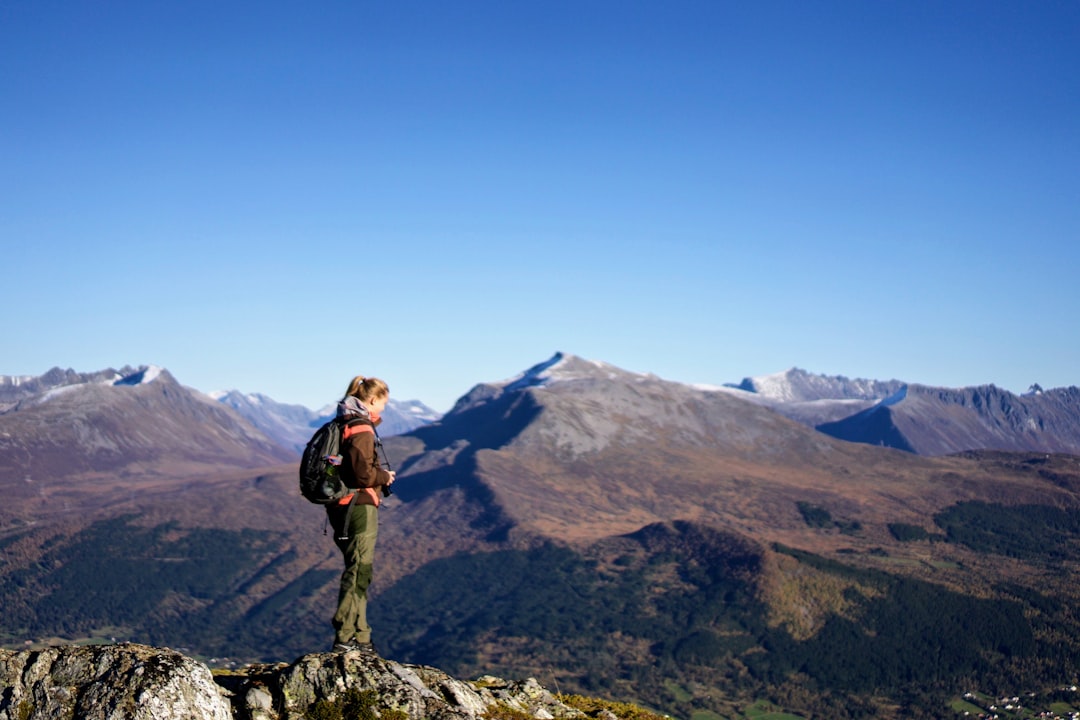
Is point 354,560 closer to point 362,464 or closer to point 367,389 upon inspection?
point 362,464

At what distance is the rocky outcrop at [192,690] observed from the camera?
21.9 meters

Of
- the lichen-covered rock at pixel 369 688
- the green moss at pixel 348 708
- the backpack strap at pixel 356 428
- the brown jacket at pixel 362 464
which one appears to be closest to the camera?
the green moss at pixel 348 708

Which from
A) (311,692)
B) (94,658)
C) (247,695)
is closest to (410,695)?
(311,692)

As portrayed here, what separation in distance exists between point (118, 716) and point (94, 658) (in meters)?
1.94

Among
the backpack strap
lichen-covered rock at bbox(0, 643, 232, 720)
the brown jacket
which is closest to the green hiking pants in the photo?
the brown jacket

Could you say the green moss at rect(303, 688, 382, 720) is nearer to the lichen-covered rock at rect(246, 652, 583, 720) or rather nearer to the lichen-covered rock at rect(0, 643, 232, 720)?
the lichen-covered rock at rect(246, 652, 583, 720)

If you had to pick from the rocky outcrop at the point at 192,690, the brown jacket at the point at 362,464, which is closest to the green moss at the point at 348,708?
the rocky outcrop at the point at 192,690

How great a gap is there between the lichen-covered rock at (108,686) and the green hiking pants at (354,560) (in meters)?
3.46

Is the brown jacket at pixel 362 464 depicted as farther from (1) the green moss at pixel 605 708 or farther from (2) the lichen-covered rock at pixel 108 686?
(1) the green moss at pixel 605 708

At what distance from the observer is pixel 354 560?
2494 centimetres

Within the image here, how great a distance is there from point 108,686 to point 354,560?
237 inches

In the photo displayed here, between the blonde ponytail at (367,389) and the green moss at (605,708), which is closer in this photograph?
the blonde ponytail at (367,389)

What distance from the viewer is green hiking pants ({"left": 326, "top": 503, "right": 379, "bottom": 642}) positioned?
80.4ft

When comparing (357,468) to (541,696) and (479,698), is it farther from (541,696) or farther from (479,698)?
(541,696)
